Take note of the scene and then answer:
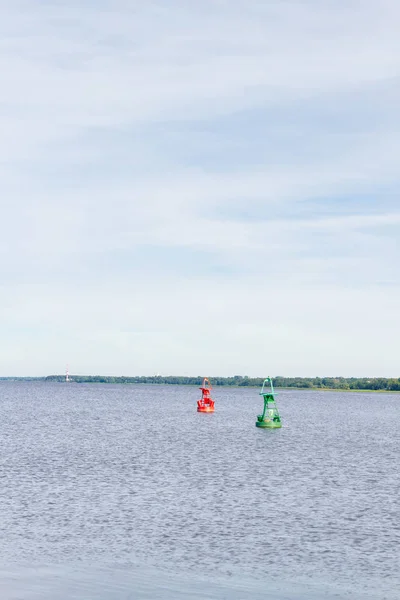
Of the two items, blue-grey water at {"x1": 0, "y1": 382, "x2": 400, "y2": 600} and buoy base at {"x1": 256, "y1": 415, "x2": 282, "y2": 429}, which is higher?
buoy base at {"x1": 256, "y1": 415, "x2": 282, "y2": 429}

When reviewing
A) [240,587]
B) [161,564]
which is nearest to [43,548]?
[161,564]

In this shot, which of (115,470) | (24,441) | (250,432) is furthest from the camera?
(250,432)

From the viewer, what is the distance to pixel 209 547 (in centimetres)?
3719

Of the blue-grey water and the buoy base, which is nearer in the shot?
the blue-grey water

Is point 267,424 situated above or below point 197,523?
above

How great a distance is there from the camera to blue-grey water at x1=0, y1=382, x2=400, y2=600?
30750mm

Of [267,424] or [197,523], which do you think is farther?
[267,424]

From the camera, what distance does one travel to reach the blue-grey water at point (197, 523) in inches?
1211

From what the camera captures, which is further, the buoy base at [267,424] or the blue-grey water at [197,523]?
the buoy base at [267,424]

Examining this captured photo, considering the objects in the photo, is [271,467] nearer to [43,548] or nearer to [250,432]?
[43,548]

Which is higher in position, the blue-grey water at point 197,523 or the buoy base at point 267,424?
the buoy base at point 267,424

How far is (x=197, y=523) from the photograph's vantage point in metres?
42.9

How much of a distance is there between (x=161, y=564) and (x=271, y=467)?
3731 cm

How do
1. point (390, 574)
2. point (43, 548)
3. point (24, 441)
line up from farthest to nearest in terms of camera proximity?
point (24, 441) → point (43, 548) → point (390, 574)
